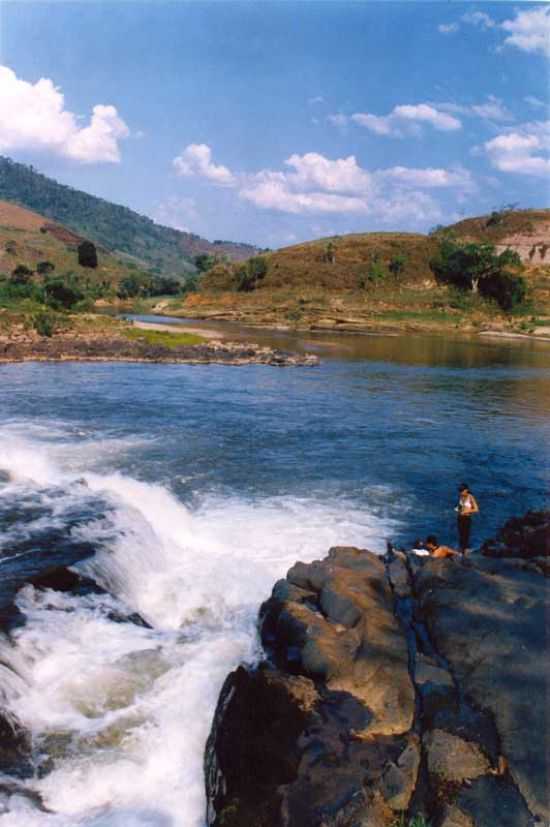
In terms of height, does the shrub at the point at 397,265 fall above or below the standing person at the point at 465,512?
above

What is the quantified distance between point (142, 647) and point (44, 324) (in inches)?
1744

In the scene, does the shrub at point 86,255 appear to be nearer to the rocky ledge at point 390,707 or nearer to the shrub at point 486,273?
the shrub at point 486,273

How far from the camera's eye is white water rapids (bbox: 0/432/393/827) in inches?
288

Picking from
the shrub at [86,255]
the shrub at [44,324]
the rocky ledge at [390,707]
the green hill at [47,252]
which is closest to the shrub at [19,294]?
the shrub at [44,324]

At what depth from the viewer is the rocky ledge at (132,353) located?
4256 centimetres

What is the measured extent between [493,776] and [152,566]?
8019 millimetres

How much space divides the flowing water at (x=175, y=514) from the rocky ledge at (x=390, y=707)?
2.64 feet

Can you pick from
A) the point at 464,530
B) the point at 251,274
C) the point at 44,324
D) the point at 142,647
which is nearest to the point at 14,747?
the point at 142,647

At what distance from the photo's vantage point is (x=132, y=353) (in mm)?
44688

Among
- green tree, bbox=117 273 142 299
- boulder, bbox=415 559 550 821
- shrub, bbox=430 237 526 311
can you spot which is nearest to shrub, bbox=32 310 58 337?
boulder, bbox=415 559 550 821

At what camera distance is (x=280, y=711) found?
7973 mm

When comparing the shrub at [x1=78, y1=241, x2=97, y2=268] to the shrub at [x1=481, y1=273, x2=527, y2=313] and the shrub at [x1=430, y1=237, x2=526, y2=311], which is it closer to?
the shrub at [x1=430, y1=237, x2=526, y2=311]

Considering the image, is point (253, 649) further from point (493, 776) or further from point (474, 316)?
point (474, 316)

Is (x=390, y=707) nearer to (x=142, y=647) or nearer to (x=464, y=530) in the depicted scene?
(x=142, y=647)
